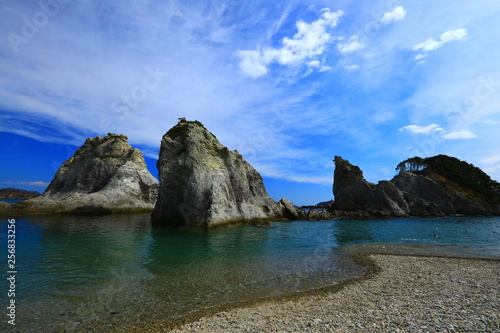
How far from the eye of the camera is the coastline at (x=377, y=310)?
7129 millimetres

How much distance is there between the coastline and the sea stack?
75.4 ft

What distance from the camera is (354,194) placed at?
65812mm

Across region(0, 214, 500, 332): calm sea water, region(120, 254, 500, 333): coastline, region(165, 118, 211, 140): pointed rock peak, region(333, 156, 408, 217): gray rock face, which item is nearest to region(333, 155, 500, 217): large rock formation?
region(333, 156, 408, 217): gray rock face

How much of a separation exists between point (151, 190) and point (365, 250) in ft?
166

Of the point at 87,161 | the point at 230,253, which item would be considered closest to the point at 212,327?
the point at 230,253

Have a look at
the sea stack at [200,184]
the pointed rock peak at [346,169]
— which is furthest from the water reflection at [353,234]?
the pointed rock peak at [346,169]

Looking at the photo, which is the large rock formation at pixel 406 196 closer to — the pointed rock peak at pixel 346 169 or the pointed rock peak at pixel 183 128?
the pointed rock peak at pixel 346 169

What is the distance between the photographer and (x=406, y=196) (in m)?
73.6

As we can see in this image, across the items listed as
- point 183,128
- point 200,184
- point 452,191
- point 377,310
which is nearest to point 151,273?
point 377,310

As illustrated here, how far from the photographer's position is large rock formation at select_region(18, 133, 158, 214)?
4684cm

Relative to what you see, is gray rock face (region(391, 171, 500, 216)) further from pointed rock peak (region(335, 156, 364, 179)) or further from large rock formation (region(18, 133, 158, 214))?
large rock formation (region(18, 133, 158, 214))

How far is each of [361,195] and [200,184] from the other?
160 feet

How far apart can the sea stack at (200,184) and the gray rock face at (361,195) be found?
32.9m

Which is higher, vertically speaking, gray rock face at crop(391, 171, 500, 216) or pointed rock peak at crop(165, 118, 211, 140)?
pointed rock peak at crop(165, 118, 211, 140)
